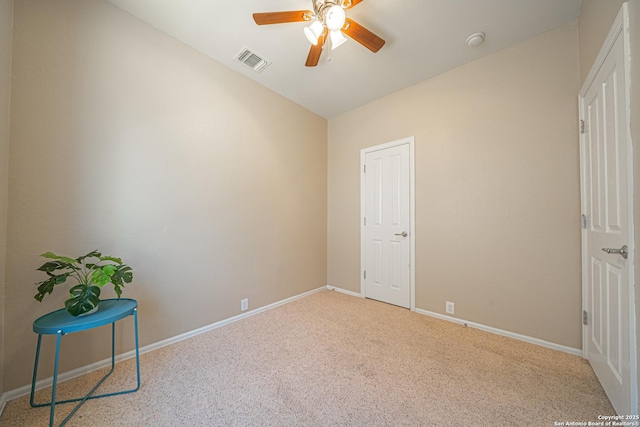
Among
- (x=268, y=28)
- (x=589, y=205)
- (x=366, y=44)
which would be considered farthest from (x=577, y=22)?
(x=268, y=28)

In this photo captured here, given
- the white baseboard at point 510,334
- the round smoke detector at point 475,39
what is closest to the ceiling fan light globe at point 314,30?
the round smoke detector at point 475,39

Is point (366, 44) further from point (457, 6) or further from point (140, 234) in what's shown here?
point (140, 234)

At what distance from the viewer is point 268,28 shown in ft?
6.63

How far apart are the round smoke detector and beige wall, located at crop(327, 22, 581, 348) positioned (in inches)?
11.6

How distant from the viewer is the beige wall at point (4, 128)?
135cm

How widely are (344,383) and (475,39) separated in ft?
10.1

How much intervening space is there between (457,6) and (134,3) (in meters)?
2.56

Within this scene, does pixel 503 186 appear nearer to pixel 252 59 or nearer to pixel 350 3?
pixel 350 3

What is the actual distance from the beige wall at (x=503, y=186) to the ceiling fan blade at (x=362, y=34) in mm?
1189

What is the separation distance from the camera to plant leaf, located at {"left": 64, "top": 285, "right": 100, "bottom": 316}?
1.28m

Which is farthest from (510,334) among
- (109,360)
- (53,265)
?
(53,265)

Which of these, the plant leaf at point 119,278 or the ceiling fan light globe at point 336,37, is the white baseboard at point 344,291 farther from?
the ceiling fan light globe at point 336,37

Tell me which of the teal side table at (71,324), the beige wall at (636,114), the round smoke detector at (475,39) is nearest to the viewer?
the beige wall at (636,114)

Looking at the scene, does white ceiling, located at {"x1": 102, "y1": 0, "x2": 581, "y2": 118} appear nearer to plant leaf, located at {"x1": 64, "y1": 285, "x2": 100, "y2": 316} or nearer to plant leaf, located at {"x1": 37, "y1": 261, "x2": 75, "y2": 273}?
plant leaf, located at {"x1": 37, "y1": 261, "x2": 75, "y2": 273}
